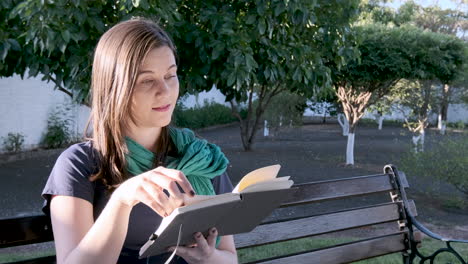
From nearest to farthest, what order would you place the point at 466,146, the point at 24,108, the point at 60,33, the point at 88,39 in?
the point at 60,33 < the point at 88,39 < the point at 466,146 < the point at 24,108

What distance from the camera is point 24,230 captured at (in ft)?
7.55

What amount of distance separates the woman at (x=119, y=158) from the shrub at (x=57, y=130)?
13.4m

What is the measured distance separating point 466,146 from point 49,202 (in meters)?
8.19

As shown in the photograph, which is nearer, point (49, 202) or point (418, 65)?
point (49, 202)

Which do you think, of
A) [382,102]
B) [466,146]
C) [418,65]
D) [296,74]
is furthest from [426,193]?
[382,102]

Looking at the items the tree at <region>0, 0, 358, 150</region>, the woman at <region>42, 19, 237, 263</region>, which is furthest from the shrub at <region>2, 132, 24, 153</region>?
the woman at <region>42, 19, 237, 263</region>

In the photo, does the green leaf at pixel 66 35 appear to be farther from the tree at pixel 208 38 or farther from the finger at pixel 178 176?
the finger at pixel 178 176

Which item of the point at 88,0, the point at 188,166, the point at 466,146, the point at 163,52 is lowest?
the point at 466,146

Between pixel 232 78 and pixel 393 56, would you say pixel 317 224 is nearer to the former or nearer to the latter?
pixel 232 78

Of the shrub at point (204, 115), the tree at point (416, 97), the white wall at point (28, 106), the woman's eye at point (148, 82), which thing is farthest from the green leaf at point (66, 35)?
the shrub at point (204, 115)

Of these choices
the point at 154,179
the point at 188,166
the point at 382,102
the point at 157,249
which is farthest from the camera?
the point at 382,102

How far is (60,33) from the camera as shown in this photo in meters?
4.62

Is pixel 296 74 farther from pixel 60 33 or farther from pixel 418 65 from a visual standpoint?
pixel 418 65

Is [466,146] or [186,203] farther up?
[186,203]
